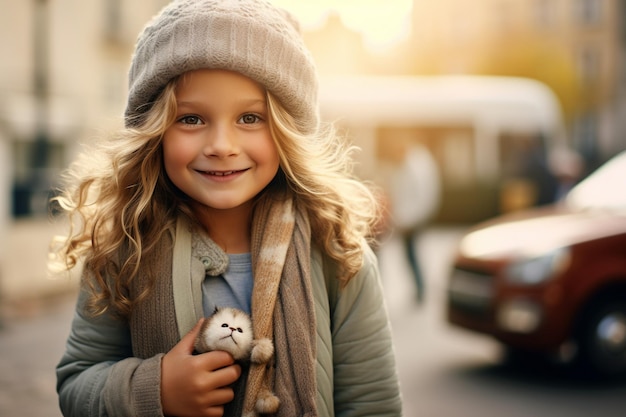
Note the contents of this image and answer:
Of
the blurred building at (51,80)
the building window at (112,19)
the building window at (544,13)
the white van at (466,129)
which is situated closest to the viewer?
the blurred building at (51,80)

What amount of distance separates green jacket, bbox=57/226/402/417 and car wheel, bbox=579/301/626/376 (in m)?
4.04

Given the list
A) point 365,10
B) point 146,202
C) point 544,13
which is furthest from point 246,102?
point 544,13

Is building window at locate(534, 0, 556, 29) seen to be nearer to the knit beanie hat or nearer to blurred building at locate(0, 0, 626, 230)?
blurred building at locate(0, 0, 626, 230)

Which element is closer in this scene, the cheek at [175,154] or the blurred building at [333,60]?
the cheek at [175,154]

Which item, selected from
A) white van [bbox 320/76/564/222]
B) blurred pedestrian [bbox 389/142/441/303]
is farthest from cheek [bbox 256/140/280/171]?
white van [bbox 320/76/564/222]

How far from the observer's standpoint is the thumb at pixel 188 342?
1.66 metres

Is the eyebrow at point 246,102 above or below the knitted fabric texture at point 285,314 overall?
above

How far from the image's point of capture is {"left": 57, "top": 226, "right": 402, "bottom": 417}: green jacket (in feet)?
5.66

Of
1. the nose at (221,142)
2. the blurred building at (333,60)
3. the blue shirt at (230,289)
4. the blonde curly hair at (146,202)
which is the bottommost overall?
the blue shirt at (230,289)

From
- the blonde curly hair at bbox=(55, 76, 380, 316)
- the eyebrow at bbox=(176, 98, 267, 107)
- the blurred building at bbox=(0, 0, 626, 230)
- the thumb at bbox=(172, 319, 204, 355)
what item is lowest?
the thumb at bbox=(172, 319, 204, 355)

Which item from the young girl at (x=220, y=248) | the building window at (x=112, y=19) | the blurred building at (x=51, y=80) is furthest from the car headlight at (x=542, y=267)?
the building window at (x=112, y=19)

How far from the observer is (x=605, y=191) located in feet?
20.6

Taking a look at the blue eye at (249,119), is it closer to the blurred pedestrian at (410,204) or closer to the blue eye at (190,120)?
the blue eye at (190,120)

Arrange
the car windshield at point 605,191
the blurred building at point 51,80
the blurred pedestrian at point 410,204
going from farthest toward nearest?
the blurred building at point 51,80, the blurred pedestrian at point 410,204, the car windshield at point 605,191
